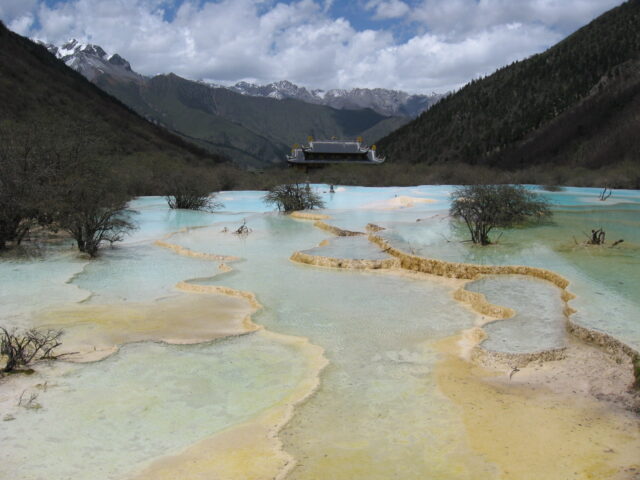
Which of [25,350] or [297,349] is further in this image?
[297,349]

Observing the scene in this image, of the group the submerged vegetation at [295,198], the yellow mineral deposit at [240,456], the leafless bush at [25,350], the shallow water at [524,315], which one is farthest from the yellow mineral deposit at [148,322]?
the submerged vegetation at [295,198]

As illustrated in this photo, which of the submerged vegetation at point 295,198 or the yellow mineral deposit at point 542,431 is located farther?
the submerged vegetation at point 295,198

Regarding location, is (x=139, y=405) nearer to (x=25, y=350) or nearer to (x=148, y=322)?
(x=25, y=350)

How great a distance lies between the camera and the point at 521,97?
6662 centimetres

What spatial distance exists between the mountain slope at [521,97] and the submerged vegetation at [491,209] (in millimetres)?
44577

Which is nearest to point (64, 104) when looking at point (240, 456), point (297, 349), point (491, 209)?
point (491, 209)

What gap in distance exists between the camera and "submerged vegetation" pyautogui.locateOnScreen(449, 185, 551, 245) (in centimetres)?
1304

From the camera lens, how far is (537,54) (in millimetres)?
73625

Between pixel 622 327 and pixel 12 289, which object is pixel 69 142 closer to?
pixel 12 289

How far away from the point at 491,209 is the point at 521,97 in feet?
191

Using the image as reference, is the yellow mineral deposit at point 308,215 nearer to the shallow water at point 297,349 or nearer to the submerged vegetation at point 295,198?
the submerged vegetation at point 295,198

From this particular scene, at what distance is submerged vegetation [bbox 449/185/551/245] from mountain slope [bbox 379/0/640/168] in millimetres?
44577

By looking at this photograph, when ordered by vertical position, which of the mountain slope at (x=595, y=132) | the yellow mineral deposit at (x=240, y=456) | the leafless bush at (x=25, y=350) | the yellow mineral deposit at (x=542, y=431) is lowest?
the yellow mineral deposit at (x=542, y=431)

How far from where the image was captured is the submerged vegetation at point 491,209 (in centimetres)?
1304
